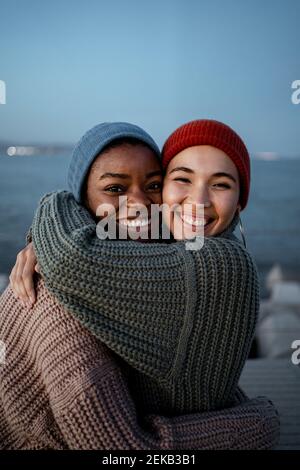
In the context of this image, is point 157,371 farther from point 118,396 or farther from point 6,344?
point 6,344

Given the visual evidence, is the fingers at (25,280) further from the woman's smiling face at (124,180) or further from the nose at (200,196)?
the nose at (200,196)

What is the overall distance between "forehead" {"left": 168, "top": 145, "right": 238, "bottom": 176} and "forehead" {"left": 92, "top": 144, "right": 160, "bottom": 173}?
0.41 ft

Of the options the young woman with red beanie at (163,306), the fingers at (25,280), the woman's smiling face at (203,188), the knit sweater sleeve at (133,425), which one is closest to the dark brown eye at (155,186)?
the woman's smiling face at (203,188)

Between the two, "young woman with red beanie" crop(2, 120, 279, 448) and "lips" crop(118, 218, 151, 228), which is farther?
"lips" crop(118, 218, 151, 228)

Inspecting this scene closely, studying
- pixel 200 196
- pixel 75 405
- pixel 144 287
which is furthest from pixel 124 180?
pixel 75 405

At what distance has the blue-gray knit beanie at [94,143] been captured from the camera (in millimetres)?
1699

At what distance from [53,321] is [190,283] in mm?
407

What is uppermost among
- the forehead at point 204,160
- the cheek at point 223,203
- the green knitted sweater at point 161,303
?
the forehead at point 204,160

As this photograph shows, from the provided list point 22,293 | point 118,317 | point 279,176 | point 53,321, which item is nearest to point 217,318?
point 118,317

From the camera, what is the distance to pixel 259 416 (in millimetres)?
1496

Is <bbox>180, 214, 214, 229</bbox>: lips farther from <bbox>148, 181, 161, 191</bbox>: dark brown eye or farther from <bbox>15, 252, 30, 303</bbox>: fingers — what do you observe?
<bbox>15, 252, 30, 303</bbox>: fingers

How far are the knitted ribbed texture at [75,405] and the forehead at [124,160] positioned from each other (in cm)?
50

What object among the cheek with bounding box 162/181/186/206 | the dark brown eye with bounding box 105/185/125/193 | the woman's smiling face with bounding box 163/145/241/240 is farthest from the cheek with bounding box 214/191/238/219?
the dark brown eye with bounding box 105/185/125/193

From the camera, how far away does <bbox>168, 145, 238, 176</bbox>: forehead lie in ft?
5.69
